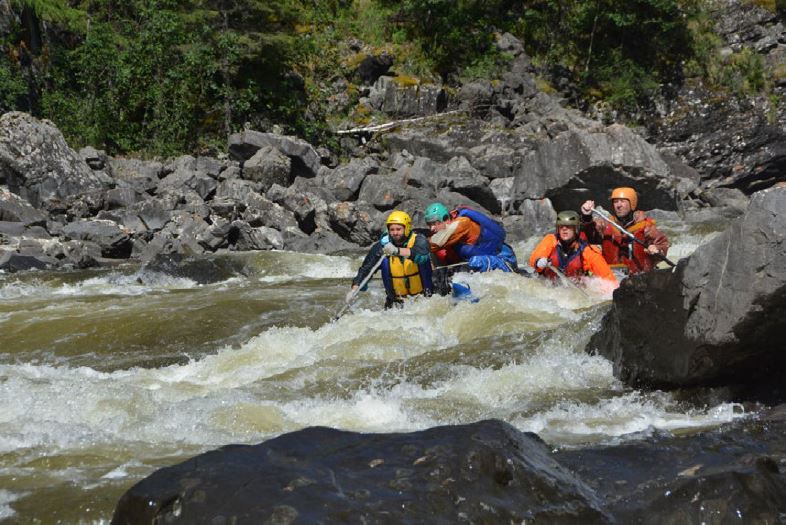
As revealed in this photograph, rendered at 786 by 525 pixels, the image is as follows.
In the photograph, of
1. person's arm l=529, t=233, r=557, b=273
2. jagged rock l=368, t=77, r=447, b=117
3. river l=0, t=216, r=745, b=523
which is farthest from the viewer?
jagged rock l=368, t=77, r=447, b=117

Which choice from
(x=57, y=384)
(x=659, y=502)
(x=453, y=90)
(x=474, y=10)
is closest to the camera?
(x=659, y=502)

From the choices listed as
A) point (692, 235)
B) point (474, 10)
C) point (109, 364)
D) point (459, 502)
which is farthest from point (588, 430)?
point (474, 10)

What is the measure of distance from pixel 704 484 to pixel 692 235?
11925 millimetres

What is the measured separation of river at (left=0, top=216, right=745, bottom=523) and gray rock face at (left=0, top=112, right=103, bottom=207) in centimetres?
635

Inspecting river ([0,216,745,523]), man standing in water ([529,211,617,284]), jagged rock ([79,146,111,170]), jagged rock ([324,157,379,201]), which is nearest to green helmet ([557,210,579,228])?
man standing in water ([529,211,617,284])

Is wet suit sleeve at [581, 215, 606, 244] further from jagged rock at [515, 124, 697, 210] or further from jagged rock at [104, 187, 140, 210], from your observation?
jagged rock at [104, 187, 140, 210]

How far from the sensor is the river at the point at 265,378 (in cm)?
468

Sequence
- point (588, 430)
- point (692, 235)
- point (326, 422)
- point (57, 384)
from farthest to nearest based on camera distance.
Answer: point (692, 235) → point (57, 384) → point (326, 422) → point (588, 430)

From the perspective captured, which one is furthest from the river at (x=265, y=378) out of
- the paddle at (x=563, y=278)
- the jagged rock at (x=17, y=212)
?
the jagged rock at (x=17, y=212)

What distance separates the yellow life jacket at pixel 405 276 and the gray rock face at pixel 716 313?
3353mm

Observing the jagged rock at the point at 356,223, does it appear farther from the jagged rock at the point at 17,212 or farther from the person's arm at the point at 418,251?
the person's arm at the point at 418,251

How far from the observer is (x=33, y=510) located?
3.73m

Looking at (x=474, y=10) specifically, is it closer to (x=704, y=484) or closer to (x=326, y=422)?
Result: (x=326, y=422)

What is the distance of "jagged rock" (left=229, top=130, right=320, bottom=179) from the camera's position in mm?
19656
